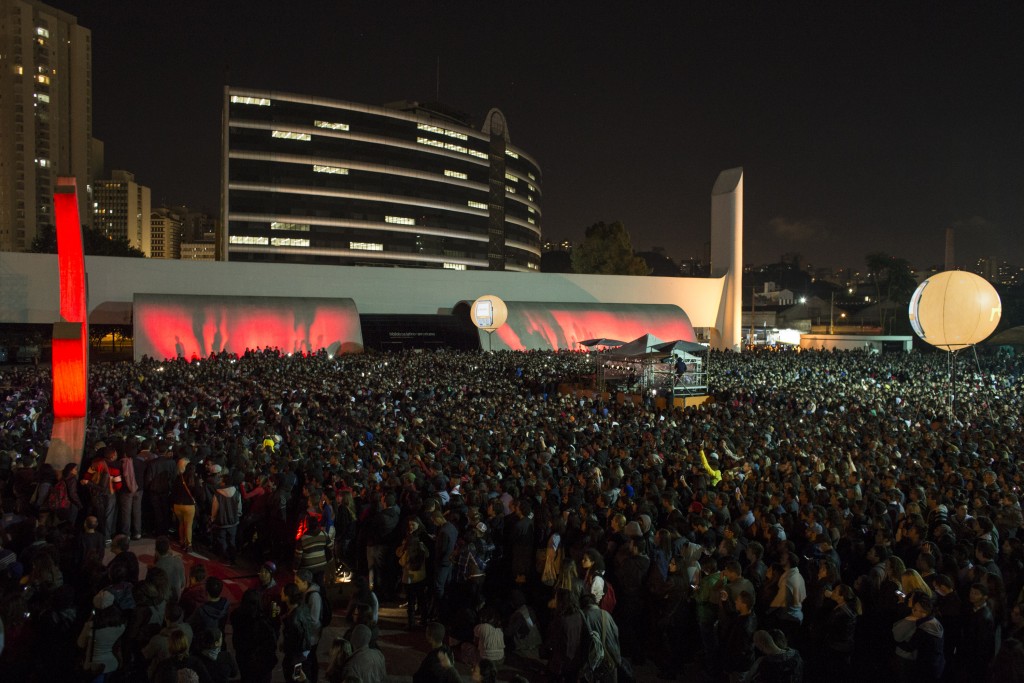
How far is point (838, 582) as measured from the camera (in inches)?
197

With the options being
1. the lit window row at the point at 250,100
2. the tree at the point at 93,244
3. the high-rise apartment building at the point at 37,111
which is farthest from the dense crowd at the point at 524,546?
the high-rise apartment building at the point at 37,111

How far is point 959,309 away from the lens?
14.8 meters

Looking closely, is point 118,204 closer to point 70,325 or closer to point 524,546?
point 70,325

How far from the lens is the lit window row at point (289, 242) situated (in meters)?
58.3

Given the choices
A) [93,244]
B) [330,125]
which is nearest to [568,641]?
[330,125]

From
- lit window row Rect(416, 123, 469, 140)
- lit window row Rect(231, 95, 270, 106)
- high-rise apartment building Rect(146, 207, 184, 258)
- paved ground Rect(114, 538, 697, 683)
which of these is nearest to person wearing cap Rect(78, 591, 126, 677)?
paved ground Rect(114, 538, 697, 683)

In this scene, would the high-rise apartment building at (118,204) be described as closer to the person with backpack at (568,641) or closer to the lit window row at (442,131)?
the lit window row at (442,131)

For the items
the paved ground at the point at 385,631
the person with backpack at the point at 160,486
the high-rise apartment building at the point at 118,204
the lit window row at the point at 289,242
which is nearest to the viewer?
the paved ground at the point at 385,631

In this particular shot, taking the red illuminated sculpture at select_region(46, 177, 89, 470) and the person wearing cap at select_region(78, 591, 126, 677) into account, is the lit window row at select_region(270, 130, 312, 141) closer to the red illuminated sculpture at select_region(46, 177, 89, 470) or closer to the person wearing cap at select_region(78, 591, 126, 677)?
the red illuminated sculpture at select_region(46, 177, 89, 470)

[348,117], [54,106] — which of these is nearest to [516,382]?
[348,117]

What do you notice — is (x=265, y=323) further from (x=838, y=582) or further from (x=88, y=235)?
(x=88, y=235)

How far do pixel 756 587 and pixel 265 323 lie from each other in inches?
1132

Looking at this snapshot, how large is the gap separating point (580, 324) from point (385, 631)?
32049 mm

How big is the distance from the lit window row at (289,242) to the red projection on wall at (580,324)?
28.1 metres
